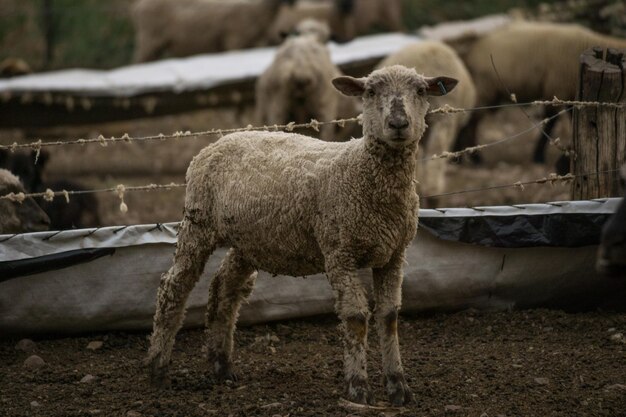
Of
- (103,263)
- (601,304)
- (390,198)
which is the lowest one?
(601,304)

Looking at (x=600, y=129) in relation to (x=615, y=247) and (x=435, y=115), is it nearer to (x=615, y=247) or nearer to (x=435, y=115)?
(x=615, y=247)

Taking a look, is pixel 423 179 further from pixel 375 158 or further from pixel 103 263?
pixel 375 158

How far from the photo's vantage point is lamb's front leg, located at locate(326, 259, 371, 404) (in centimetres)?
480

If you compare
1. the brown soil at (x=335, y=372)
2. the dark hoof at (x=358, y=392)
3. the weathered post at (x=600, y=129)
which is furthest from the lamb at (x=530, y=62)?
the dark hoof at (x=358, y=392)

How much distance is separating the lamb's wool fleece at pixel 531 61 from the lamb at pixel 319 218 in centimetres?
762

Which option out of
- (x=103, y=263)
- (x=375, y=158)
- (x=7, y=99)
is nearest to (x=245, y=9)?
(x=7, y=99)

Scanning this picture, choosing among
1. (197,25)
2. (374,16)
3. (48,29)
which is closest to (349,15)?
(374,16)

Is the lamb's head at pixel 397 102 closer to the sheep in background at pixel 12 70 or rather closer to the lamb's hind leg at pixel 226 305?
the lamb's hind leg at pixel 226 305

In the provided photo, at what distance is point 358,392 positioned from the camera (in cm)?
481

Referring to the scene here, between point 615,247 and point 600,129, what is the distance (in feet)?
8.67

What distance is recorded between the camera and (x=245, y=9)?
55.0 feet

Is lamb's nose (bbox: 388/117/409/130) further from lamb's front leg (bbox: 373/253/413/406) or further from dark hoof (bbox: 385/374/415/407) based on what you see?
dark hoof (bbox: 385/374/415/407)

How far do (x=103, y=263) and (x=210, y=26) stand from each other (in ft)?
35.9

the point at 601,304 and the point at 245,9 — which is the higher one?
the point at 245,9
